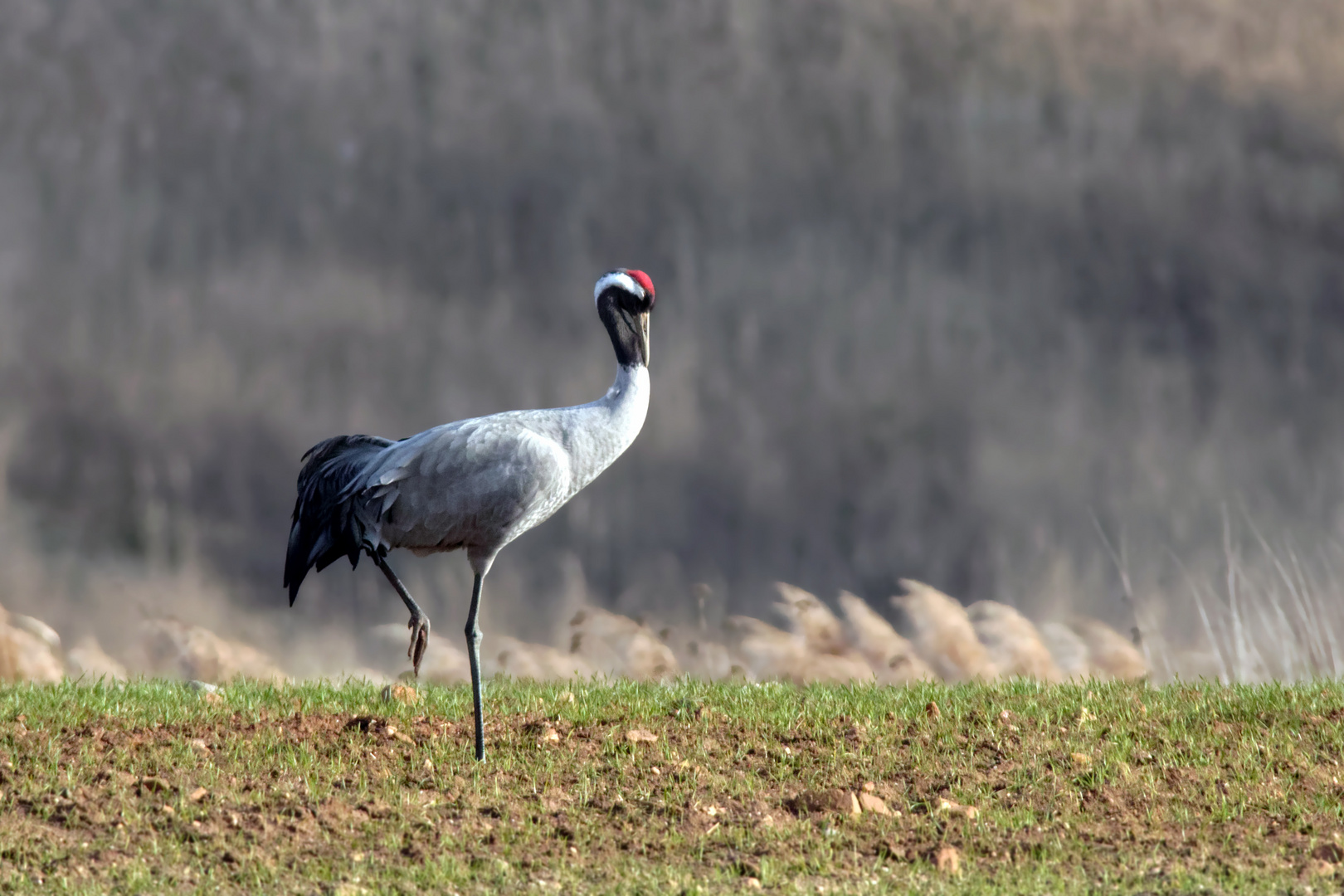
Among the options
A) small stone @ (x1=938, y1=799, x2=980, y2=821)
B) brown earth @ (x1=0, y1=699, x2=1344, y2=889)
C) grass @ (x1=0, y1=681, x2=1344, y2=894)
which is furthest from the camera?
small stone @ (x1=938, y1=799, x2=980, y2=821)

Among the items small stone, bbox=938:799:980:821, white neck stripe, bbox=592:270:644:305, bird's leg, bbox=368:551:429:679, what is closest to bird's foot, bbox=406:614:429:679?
bird's leg, bbox=368:551:429:679

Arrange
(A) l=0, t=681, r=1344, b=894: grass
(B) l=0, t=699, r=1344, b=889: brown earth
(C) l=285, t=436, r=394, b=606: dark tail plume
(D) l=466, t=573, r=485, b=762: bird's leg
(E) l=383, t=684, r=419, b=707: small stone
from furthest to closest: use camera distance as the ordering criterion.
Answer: (E) l=383, t=684, r=419, b=707: small stone, (C) l=285, t=436, r=394, b=606: dark tail plume, (D) l=466, t=573, r=485, b=762: bird's leg, (B) l=0, t=699, r=1344, b=889: brown earth, (A) l=0, t=681, r=1344, b=894: grass

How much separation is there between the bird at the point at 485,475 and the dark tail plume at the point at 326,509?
13 millimetres

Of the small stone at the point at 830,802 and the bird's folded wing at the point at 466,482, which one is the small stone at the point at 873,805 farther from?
the bird's folded wing at the point at 466,482

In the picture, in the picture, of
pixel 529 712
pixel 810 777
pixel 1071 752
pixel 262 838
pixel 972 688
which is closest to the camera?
pixel 262 838

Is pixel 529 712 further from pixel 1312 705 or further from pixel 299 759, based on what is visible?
pixel 1312 705

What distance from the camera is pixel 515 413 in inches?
336

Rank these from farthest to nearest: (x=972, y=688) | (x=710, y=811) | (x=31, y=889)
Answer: (x=972, y=688) → (x=710, y=811) → (x=31, y=889)

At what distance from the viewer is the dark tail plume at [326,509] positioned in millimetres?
8859

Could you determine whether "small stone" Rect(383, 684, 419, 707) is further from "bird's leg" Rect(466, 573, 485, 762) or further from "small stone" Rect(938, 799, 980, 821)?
"small stone" Rect(938, 799, 980, 821)

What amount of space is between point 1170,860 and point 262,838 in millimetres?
4692

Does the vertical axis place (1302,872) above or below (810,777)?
below

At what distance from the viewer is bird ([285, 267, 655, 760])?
814 centimetres

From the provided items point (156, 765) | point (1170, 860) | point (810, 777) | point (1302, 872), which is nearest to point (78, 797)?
point (156, 765)
